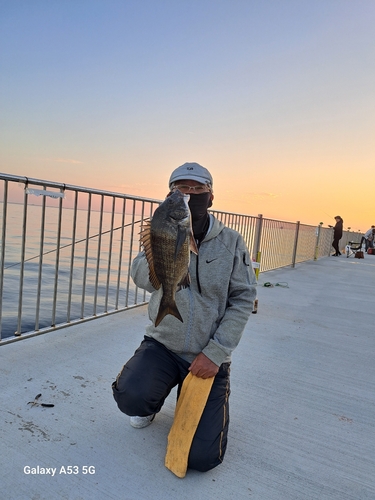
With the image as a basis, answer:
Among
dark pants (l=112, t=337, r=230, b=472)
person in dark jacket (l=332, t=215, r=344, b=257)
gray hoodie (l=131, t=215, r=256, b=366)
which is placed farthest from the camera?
person in dark jacket (l=332, t=215, r=344, b=257)

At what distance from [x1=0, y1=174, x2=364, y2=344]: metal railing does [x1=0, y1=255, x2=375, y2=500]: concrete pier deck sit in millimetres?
658

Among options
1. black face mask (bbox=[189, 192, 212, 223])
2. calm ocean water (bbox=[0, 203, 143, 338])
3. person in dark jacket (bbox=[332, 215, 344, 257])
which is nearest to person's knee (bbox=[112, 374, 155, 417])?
black face mask (bbox=[189, 192, 212, 223])

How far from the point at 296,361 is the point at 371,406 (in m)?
0.86

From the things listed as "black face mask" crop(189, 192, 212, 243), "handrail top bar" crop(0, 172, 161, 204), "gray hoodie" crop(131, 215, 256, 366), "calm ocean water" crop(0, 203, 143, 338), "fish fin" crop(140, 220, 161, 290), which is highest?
"handrail top bar" crop(0, 172, 161, 204)

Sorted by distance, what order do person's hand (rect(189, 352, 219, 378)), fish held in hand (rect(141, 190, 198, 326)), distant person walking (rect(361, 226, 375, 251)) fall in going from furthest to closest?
distant person walking (rect(361, 226, 375, 251)), person's hand (rect(189, 352, 219, 378)), fish held in hand (rect(141, 190, 198, 326))

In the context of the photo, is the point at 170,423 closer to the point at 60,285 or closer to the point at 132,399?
the point at 132,399

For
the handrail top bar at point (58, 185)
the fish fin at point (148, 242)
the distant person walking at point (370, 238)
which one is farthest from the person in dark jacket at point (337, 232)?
the fish fin at point (148, 242)

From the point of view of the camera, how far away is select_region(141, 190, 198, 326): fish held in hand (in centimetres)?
175

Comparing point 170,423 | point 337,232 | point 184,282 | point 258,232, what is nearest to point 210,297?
point 184,282

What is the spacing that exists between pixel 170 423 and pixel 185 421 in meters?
0.41

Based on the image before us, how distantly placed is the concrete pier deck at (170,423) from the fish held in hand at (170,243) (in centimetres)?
Result: 88

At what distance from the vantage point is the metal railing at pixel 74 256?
344 cm

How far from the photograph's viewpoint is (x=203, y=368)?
218cm

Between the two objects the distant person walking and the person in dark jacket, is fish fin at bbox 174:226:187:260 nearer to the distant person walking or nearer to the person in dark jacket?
the person in dark jacket
